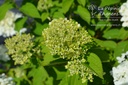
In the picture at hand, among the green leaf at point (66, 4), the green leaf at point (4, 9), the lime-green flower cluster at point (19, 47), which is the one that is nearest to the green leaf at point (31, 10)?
the green leaf at point (4, 9)

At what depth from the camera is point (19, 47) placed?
2.88 m

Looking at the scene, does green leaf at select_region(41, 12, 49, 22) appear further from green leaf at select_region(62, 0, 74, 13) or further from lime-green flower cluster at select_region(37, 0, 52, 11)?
green leaf at select_region(62, 0, 74, 13)

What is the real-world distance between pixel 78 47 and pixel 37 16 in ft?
3.88

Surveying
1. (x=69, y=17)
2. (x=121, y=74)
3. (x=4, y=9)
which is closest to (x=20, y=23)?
(x=4, y=9)

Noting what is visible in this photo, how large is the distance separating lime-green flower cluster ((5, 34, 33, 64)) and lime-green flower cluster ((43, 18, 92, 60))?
1.74ft

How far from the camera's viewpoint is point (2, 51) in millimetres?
4324

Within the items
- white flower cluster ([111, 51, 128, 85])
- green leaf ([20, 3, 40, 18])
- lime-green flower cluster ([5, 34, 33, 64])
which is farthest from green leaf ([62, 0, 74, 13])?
white flower cluster ([111, 51, 128, 85])

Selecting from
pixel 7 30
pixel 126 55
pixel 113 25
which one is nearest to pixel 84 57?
pixel 126 55

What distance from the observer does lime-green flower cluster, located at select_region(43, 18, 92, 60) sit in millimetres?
2332

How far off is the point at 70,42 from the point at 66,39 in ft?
0.17

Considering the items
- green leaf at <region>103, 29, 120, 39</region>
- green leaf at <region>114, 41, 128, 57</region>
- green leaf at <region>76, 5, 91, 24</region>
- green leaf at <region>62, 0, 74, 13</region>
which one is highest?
green leaf at <region>62, 0, 74, 13</region>

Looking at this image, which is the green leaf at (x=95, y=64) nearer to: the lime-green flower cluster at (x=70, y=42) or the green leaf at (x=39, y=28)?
the lime-green flower cluster at (x=70, y=42)

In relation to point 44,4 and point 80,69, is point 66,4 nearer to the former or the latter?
point 44,4

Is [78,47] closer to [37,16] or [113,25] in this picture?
[37,16]
